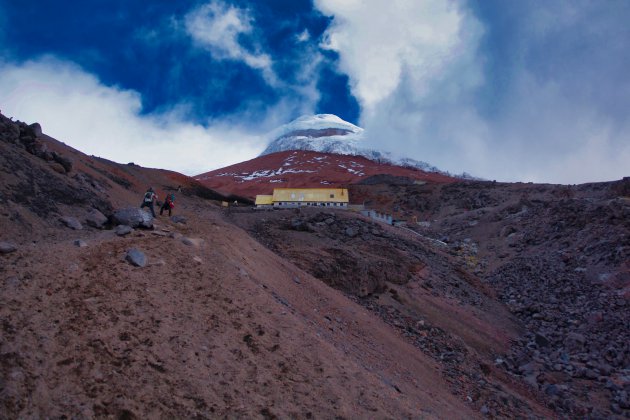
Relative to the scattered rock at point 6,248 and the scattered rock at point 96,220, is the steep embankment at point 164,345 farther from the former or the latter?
the scattered rock at point 96,220

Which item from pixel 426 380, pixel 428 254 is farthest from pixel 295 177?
pixel 426 380

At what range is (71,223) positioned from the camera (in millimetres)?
8797

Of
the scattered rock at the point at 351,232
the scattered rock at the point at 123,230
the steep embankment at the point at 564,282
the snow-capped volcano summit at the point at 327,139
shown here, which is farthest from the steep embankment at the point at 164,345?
the snow-capped volcano summit at the point at 327,139

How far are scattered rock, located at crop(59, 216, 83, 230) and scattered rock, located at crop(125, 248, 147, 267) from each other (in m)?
2.43

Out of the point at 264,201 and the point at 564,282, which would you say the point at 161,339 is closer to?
the point at 564,282

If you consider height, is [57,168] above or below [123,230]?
above

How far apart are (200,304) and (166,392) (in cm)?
182

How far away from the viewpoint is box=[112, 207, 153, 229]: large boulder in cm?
847

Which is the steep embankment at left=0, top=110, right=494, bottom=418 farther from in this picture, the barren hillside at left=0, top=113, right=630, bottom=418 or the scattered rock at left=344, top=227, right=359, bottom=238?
the scattered rock at left=344, top=227, right=359, bottom=238

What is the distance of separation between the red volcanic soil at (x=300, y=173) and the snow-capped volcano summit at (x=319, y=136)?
817 cm

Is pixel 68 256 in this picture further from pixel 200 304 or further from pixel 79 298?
pixel 200 304

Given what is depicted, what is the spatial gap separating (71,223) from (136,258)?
2832mm

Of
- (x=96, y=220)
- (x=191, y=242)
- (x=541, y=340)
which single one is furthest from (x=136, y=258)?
(x=541, y=340)

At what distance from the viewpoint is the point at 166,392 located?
190 inches
